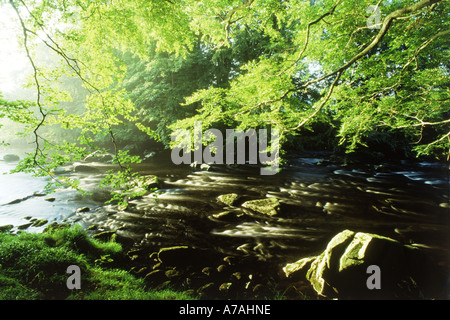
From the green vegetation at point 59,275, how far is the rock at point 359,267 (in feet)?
9.64

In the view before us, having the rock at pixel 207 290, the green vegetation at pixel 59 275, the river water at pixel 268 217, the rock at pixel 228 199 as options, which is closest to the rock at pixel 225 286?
the rock at pixel 207 290

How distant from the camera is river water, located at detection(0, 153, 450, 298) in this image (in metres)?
5.76

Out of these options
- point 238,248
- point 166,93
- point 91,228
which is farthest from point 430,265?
point 166,93

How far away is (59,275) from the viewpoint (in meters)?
3.85

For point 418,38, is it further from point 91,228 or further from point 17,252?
point 91,228

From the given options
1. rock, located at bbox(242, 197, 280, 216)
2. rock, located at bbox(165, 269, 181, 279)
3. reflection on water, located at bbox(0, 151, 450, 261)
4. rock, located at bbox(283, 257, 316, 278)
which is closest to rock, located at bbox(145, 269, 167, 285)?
rock, located at bbox(165, 269, 181, 279)

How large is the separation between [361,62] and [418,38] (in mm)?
1054

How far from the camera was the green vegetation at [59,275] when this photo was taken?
345cm

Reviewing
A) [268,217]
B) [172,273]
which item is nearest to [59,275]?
[172,273]

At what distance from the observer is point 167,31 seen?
4258 mm

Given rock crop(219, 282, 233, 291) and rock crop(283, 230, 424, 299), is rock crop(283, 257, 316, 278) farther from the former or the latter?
rock crop(219, 282, 233, 291)

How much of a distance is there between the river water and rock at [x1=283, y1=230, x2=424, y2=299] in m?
1.00

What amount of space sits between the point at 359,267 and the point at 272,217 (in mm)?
3291

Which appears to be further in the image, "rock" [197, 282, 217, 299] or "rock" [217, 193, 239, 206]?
"rock" [217, 193, 239, 206]
